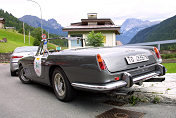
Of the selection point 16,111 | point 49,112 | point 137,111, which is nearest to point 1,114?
point 16,111

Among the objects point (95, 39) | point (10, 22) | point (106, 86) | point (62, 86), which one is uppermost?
point (10, 22)

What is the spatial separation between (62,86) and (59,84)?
99 mm

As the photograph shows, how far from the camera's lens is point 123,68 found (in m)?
3.37

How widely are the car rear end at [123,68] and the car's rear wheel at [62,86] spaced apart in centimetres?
36

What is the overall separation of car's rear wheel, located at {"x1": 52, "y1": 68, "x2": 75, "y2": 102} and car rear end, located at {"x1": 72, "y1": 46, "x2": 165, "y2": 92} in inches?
14.3

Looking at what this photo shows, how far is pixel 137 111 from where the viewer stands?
3342 millimetres

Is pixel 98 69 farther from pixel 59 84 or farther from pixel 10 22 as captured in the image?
pixel 10 22

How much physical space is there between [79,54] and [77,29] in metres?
29.0

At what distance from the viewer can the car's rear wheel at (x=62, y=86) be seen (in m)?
3.80

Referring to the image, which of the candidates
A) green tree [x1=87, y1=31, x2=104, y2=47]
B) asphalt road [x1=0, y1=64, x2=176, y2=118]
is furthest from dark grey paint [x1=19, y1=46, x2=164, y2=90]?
green tree [x1=87, y1=31, x2=104, y2=47]

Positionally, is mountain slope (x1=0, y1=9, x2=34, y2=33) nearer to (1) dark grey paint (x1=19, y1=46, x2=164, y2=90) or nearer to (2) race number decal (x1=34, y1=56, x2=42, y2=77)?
(2) race number decal (x1=34, y1=56, x2=42, y2=77)

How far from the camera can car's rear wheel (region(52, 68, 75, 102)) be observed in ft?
12.5

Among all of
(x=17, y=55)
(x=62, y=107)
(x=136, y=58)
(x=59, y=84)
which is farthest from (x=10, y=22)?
(x=136, y=58)

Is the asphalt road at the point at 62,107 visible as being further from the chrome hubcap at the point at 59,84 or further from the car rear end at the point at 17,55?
the car rear end at the point at 17,55
